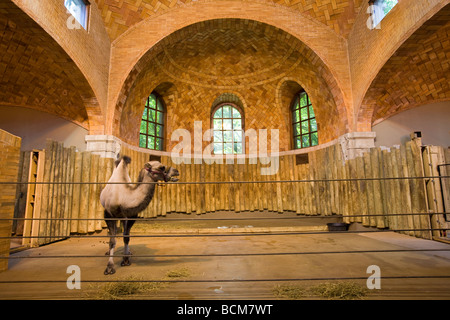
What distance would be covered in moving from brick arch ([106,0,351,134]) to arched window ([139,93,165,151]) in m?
2.01

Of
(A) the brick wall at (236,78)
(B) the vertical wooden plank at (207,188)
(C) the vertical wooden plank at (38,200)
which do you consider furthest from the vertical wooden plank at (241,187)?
(C) the vertical wooden plank at (38,200)

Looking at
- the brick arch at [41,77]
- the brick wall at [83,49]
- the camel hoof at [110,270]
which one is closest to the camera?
the camel hoof at [110,270]

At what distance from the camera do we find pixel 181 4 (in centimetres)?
829

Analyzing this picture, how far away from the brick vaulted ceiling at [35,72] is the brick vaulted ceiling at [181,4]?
2.29 m

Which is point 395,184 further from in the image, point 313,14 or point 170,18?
point 170,18

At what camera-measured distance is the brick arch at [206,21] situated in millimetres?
8258

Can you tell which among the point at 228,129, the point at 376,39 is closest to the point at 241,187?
the point at 228,129

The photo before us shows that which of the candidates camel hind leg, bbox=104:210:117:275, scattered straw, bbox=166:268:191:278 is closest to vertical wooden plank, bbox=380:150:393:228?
scattered straw, bbox=166:268:191:278

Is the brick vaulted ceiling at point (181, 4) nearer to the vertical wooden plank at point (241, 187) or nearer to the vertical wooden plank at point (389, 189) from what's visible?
the vertical wooden plank at point (389, 189)

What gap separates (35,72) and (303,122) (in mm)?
9657

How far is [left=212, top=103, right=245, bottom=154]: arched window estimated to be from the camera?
11.6 meters
